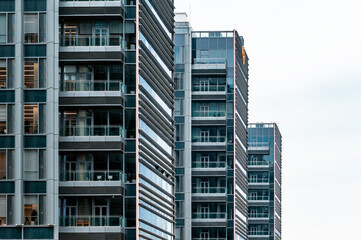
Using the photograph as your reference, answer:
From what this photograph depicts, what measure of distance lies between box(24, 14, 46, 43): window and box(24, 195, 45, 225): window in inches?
539

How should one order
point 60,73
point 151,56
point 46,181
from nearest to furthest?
1. point 46,181
2. point 60,73
3. point 151,56

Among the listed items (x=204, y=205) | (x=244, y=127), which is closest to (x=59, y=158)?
(x=204, y=205)

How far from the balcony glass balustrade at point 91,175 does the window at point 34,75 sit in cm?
836

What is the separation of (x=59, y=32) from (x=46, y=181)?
14821mm

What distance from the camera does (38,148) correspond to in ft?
260

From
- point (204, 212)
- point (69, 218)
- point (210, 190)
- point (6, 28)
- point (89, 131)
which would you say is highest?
point (6, 28)

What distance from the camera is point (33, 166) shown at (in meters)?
79.0

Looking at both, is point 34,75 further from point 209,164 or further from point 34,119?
point 209,164

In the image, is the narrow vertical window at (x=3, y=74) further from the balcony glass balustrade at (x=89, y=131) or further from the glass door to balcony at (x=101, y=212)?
the glass door to balcony at (x=101, y=212)

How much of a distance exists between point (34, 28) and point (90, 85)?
741 cm

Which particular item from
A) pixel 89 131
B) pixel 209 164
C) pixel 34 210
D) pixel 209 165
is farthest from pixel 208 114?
pixel 34 210

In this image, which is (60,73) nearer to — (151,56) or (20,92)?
(20,92)

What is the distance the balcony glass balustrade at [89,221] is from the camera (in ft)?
267

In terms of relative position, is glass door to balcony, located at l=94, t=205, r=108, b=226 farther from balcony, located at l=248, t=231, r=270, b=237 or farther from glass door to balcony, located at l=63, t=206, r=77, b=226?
balcony, located at l=248, t=231, r=270, b=237
